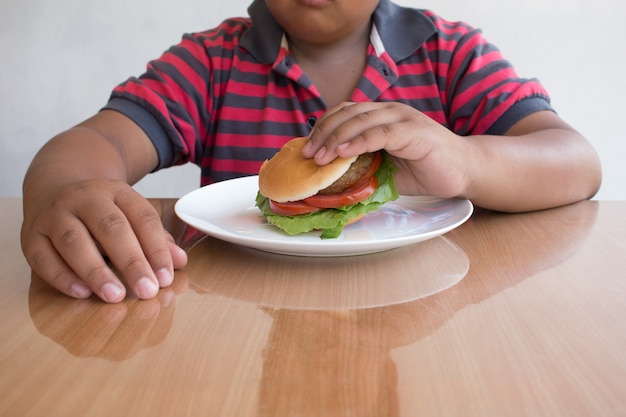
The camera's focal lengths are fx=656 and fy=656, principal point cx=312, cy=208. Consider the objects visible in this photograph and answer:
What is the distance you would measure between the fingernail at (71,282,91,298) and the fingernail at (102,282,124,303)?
29mm

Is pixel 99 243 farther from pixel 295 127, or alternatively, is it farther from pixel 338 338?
pixel 295 127

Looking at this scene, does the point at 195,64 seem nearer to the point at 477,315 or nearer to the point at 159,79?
the point at 159,79

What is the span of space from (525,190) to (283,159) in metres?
0.41

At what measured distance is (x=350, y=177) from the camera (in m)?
0.89

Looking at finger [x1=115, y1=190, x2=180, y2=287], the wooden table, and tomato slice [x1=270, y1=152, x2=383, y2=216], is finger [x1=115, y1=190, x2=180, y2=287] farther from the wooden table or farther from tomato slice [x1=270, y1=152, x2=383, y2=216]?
tomato slice [x1=270, y1=152, x2=383, y2=216]

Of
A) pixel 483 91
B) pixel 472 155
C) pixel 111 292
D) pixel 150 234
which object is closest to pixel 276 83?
pixel 483 91

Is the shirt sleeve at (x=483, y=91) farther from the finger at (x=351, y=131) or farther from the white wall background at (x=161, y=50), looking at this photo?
the white wall background at (x=161, y=50)

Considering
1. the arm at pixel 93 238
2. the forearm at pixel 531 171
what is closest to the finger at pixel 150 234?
the arm at pixel 93 238

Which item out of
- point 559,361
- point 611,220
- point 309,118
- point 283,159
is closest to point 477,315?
point 559,361

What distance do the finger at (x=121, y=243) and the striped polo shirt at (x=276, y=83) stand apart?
0.64m

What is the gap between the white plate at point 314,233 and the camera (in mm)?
783

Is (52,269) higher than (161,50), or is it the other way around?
(52,269)

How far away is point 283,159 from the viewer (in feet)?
3.05

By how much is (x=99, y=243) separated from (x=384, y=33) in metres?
1.00
